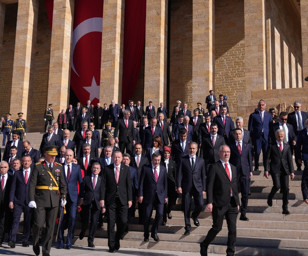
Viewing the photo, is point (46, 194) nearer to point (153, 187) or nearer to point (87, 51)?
point (153, 187)

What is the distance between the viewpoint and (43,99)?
25.3 meters

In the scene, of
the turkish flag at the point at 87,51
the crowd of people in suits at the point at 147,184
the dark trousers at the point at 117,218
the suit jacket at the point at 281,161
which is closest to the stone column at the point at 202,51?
the turkish flag at the point at 87,51

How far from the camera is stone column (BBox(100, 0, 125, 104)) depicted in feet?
64.8

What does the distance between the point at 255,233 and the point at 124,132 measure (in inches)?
212

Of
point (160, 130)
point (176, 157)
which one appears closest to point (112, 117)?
point (160, 130)

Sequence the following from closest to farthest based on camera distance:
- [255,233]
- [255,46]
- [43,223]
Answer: [43,223] → [255,233] → [255,46]

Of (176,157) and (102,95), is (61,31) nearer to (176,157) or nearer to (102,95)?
(102,95)

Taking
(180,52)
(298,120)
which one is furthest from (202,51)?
(298,120)

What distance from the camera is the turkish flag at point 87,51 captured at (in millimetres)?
20906

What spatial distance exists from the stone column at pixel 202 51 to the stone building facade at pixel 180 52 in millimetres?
44

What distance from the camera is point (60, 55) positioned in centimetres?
2084

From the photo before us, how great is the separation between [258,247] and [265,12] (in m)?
14.8

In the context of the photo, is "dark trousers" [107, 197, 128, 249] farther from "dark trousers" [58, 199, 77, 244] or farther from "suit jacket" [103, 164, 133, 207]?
"dark trousers" [58, 199, 77, 244]

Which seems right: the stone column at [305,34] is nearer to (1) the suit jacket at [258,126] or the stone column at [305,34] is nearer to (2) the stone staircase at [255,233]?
(1) the suit jacket at [258,126]
